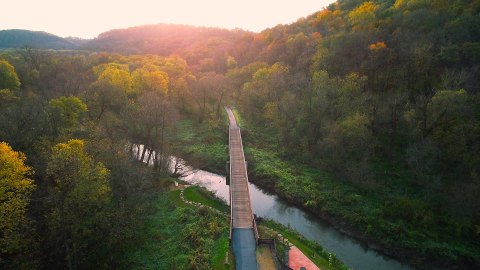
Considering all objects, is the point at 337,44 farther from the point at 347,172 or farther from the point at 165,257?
the point at 165,257

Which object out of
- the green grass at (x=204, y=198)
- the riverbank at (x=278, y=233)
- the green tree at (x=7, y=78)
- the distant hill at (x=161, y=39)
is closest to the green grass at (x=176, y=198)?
the riverbank at (x=278, y=233)

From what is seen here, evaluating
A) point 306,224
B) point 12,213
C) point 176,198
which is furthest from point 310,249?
point 12,213

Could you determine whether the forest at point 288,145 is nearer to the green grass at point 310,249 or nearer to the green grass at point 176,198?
the green grass at point 176,198

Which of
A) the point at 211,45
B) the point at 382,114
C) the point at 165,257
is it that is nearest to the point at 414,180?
the point at 382,114

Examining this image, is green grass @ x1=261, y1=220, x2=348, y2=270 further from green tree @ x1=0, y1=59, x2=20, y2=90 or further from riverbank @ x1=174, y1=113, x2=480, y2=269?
green tree @ x1=0, y1=59, x2=20, y2=90

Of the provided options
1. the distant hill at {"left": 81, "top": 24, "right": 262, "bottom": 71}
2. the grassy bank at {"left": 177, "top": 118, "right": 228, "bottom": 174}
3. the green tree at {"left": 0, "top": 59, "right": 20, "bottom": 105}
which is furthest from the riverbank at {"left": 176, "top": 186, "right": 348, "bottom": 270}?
the distant hill at {"left": 81, "top": 24, "right": 262, "bottom": 71}

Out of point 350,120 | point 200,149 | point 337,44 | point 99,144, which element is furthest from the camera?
point 337,44
